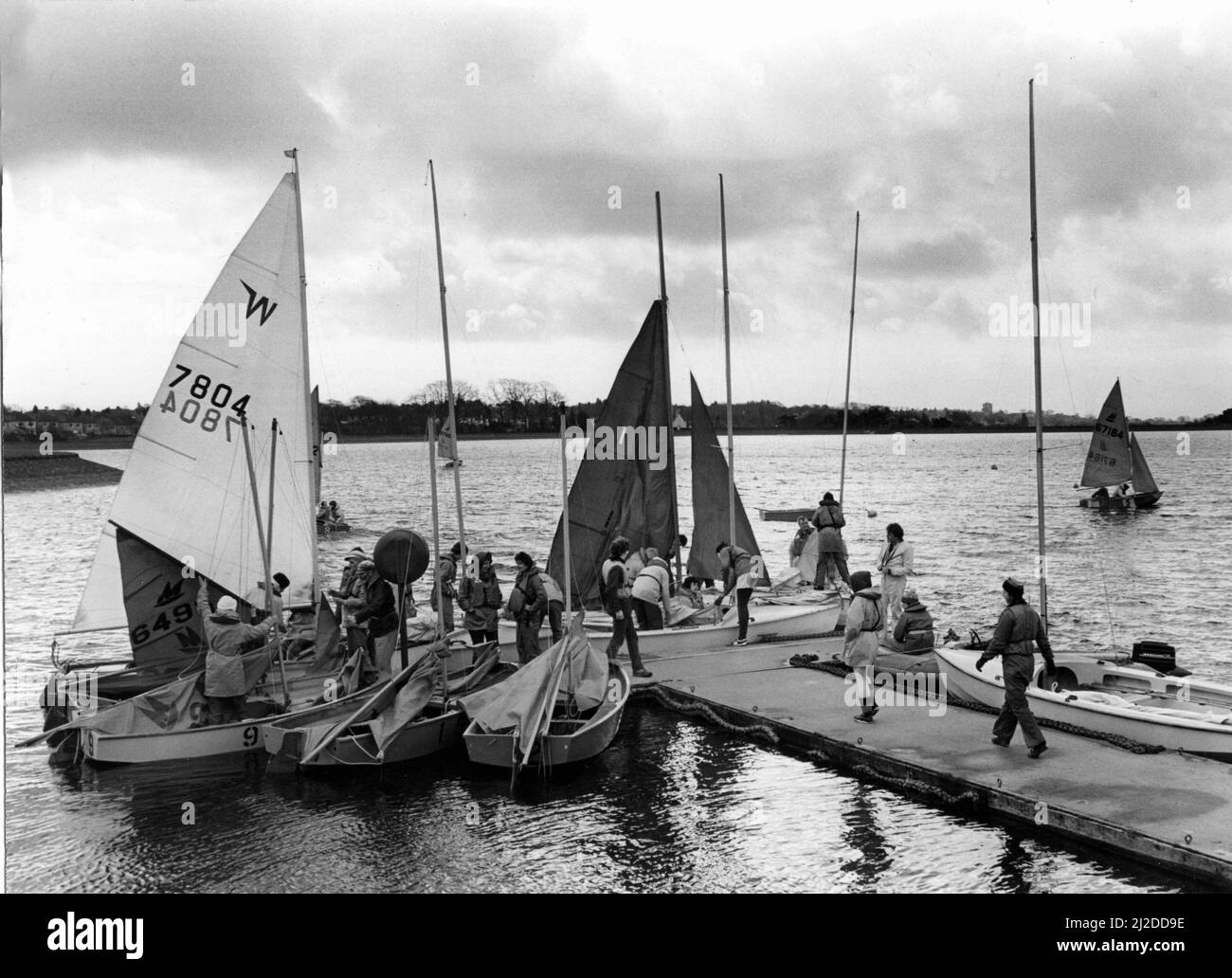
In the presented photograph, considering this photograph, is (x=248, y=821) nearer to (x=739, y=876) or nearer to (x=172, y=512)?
(x=739, y=876)

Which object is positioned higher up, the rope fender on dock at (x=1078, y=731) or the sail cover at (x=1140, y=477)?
the sail cover at (x=1140, y=477)

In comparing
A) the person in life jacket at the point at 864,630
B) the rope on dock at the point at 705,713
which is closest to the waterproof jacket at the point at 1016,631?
the person in life jacket at the point at 864,630

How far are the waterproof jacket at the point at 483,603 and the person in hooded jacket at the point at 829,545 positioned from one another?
7.68 meters

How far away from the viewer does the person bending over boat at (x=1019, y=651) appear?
10.7 m

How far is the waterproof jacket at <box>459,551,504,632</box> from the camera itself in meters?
16.5

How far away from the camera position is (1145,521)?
203 feet

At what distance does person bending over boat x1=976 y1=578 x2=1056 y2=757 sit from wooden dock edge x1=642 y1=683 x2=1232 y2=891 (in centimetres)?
102

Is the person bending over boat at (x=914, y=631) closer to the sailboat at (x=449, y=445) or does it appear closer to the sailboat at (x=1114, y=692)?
the sailboat at (x=1114, y=692)

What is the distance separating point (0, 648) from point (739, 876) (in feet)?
20.4

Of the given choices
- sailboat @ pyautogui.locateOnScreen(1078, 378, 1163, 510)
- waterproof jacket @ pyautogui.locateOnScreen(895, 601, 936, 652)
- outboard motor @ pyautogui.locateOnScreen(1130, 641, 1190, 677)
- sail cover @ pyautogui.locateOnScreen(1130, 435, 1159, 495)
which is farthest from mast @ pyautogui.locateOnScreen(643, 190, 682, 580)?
sail cover @ pyautogui.locateOnScreen(1130, 435, 1159, 495)

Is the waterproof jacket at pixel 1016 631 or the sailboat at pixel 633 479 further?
the sailboat at pixel 633 479

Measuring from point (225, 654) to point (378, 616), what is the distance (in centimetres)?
235
